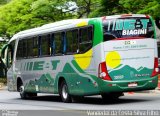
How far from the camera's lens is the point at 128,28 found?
65.3 feet

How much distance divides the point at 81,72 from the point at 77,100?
7.59ft

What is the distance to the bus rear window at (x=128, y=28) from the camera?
19.7 metres

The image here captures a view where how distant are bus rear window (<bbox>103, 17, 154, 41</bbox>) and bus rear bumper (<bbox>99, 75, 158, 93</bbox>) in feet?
5.10

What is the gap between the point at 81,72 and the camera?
20.8m

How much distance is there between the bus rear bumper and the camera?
19469 millimetres

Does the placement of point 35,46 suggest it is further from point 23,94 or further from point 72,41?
point 72,41

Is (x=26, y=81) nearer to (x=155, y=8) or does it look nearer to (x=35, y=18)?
(x=155, y=8)

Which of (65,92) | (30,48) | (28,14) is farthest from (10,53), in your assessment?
(28,14)

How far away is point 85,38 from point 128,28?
162 cm

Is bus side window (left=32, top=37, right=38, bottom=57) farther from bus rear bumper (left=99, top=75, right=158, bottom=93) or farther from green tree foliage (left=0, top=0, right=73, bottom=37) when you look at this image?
green tree foliage (left=0, top=0, right=73, bottom=37)

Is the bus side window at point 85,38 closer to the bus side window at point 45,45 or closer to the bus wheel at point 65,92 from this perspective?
the bus wheel at point 65,92

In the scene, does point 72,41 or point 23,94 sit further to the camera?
point 23,94

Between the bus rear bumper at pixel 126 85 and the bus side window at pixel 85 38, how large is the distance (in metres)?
1.55

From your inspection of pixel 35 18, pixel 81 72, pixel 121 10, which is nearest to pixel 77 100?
pixel 81 72
